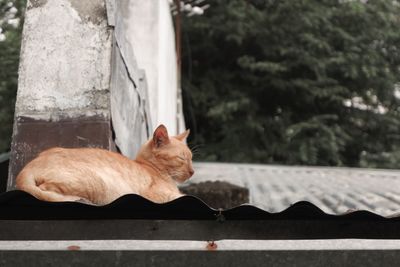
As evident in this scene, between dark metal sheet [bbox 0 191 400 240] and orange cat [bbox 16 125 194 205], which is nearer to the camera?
dark metal sheet [bbox 0 191 400 240]

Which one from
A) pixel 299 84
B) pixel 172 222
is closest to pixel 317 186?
pixel 172 222

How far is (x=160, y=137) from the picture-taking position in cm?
265

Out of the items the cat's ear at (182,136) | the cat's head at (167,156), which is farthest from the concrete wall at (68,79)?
the cat's ear at (182,136)

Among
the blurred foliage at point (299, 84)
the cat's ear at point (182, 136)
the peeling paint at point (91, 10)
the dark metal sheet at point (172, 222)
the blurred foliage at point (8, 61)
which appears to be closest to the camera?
the dark metal sheet at point (172, 222)

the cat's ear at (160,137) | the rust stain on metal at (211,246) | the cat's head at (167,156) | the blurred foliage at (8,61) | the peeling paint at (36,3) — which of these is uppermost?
the blurred foliage at (8,61)

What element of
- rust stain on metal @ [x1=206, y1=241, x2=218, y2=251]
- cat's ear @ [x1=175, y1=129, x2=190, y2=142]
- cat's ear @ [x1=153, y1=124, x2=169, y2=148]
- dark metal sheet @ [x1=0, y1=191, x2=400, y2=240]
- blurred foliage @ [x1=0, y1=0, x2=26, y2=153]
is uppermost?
blurred foliage @ [x1=0, y1=0, x2=26, y2=153]

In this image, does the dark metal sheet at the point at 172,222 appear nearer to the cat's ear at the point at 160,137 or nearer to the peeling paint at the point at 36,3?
the cat's ear at the point at 160,137

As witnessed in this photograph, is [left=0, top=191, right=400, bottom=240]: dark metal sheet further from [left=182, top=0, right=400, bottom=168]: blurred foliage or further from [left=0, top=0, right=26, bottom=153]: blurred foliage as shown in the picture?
[left=182, top=0, right=400, bottom=168]: blurred foliage

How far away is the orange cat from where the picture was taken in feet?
6.26

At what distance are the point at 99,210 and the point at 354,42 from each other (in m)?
12.2

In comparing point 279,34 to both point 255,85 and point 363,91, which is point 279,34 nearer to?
point 255,85

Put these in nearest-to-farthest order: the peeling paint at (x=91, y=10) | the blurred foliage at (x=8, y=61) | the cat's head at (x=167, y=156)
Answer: the cat's head at (x=167, y=156), the peeling paint at (x=91, y=10), the blurred foliage at (x=8, y=61)

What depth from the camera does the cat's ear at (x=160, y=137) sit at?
8.47 feet

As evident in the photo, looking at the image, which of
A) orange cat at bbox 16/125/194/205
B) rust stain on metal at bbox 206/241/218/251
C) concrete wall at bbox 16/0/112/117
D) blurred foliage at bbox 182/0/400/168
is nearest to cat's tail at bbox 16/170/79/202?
orange cat at bbox 16/125/194/205
